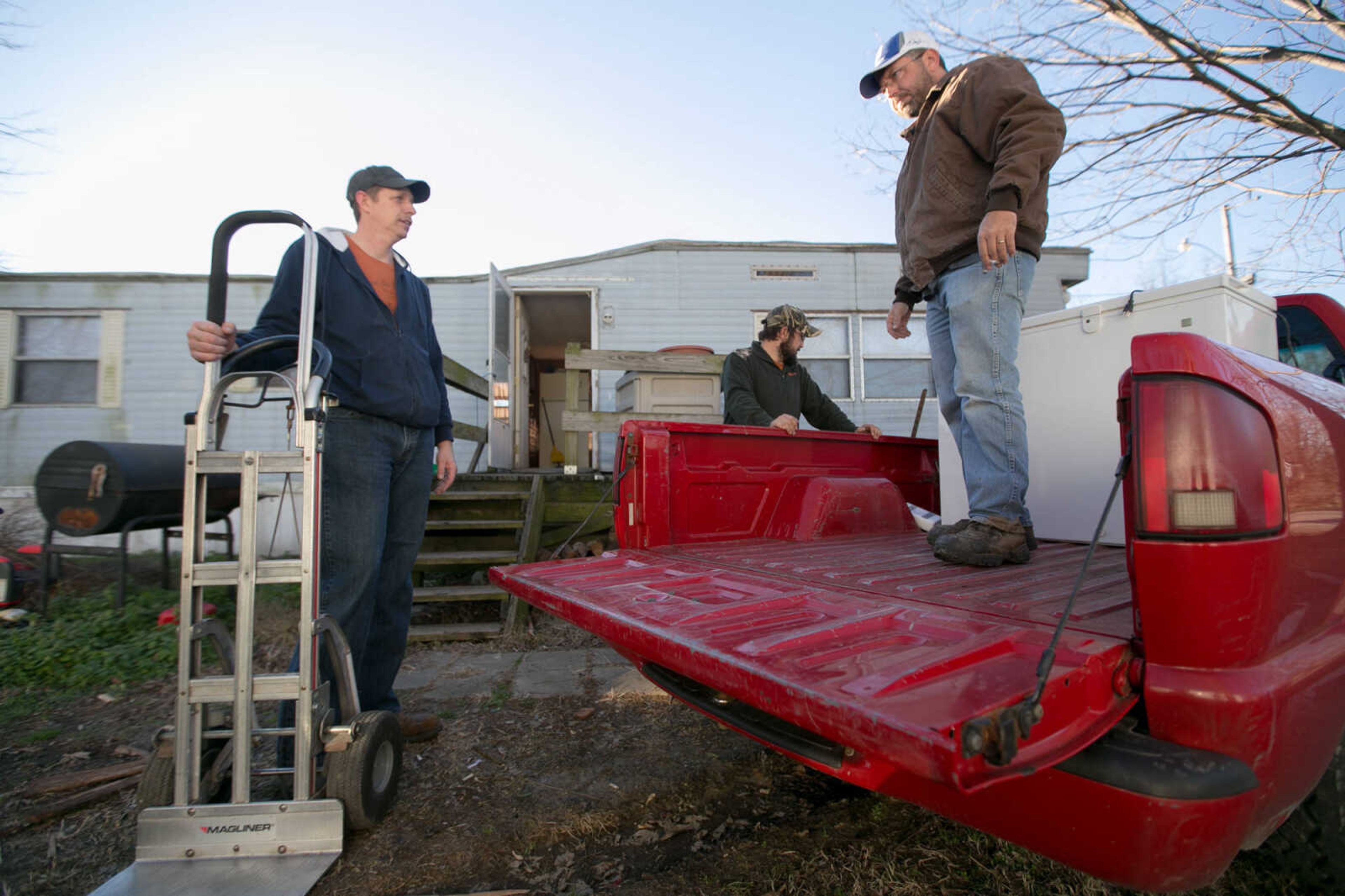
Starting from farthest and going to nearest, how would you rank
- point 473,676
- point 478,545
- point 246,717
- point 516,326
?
point 516,326, point 478,545, point 473,676, point 246,717

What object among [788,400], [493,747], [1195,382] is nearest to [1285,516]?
[1195,382]

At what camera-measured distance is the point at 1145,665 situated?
108cm

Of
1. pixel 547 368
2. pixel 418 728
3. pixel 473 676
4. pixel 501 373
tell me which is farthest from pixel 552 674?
pixel 547 368

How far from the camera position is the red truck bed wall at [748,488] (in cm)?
254

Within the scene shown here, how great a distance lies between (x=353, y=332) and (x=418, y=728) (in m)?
A: 1.58

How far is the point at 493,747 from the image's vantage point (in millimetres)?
2674

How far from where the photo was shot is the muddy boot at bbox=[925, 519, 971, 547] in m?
2.11

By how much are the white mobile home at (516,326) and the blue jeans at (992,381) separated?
587 centimetres

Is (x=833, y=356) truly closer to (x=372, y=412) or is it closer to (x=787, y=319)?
(x=787, y=319)

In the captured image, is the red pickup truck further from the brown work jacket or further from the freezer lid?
the brown work jacket

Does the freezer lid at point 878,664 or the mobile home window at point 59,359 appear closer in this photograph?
the freezer lid at point 878,664

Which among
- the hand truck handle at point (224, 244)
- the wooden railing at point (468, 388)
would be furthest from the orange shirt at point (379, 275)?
the wooden railing at point (468, 388)

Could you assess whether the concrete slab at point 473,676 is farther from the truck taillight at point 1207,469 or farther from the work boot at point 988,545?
the truck taillight at point 1207,469

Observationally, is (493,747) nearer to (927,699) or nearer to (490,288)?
(927,699)
